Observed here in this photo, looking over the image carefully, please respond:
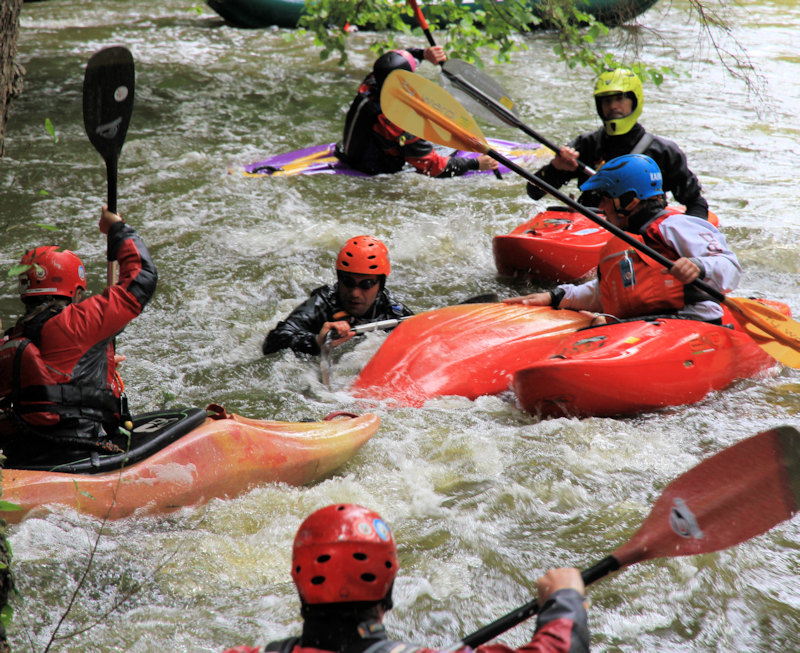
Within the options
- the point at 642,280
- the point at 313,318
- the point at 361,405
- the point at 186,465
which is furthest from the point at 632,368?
the point at 186,465

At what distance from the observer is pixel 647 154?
5.23 meters

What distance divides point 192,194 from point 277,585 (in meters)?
4.98

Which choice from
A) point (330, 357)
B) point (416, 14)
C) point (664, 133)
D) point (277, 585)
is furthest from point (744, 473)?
point (664, 133)

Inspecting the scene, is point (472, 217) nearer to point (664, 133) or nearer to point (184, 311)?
point (184, 311)

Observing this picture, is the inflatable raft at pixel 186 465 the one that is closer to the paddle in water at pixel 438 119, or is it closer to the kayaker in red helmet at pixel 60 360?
the kayaker in red helmet at pixel 60 360

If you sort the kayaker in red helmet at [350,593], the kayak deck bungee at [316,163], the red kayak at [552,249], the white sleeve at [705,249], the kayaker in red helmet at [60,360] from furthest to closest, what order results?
the kayak deck bungee at [316,163] < the red kayak at [552,249] < the white sleeve at [705,249] < the kayaker in red helmet at [60,360] < the kayaker in red helmet at [350,593]

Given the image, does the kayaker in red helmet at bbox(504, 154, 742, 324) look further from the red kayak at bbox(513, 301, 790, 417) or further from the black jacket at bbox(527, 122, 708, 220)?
the black jacket at bbox(527, 122, 708, 220)

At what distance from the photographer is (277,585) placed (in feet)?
9.61

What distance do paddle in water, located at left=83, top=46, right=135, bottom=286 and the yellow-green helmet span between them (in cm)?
303

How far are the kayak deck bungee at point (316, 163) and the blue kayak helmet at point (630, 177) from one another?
11.5 feet

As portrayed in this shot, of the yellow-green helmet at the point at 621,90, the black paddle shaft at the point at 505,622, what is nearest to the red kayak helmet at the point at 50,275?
the black paddle shaft at the point at 505,622

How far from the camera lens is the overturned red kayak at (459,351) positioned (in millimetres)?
4168

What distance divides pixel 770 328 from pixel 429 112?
2.18 meters

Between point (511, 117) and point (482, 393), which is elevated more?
point (511, 117)
